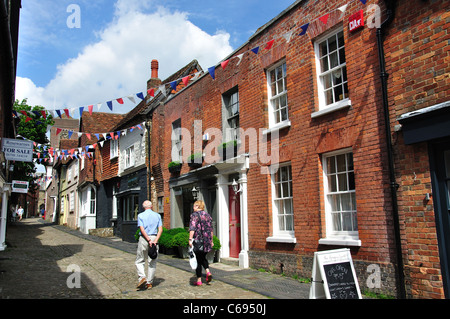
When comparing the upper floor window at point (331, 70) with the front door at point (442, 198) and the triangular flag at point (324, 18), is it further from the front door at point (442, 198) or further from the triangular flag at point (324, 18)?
the front door at point (442, 198)

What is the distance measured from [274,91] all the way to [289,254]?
14.1 feet

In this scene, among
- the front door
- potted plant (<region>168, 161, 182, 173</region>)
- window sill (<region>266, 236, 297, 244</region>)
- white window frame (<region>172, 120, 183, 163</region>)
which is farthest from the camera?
white window frame (<region>172, 120, 183, 163</region>)

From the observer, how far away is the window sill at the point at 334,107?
7480 millimetres

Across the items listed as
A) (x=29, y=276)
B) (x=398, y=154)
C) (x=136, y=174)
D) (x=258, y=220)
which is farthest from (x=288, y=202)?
(x=136, y=174)

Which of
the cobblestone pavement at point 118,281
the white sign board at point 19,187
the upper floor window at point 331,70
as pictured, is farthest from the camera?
the white sign board at point 19,187

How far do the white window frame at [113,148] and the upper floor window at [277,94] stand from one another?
529 inches

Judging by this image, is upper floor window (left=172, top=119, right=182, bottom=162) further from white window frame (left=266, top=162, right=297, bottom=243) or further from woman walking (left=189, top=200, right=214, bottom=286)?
woman walking (left=189, top=200, right=214, bottom=286)

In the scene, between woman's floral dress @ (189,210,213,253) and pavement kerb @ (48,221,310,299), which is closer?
pavement kerb @ (48,221,310,299)

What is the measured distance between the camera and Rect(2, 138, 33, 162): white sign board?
36.5 feet

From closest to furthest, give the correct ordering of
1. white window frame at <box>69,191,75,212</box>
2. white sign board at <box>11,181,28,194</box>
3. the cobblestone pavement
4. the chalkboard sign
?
the chalkboard sign < the cobblestone pavement < white sign board at <box>11,181,28,194</box> < white window frame at <box>69,191,75,212</box>

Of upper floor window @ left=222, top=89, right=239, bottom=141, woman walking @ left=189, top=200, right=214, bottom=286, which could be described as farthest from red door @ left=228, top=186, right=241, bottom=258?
woman walking @ left=189, top=200, right=214, bottom=286

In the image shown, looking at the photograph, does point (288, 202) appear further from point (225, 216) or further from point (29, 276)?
point (29, 276)

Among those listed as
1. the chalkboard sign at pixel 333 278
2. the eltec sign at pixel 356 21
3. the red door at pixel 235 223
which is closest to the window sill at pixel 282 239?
the red door at pixel 235 223

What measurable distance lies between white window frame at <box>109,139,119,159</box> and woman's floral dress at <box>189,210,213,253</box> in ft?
47.2
